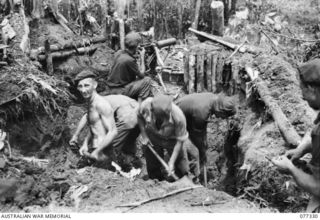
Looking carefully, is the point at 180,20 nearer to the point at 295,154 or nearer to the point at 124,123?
the point at 124,123

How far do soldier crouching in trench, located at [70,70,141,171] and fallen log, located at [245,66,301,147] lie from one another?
Answer: 1924 millimetres

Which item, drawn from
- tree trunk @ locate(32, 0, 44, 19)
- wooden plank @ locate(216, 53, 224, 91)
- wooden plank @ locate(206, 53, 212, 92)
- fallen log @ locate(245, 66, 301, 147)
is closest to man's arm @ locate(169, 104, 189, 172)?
fallen log @ locate(245, 66, 301, 147)

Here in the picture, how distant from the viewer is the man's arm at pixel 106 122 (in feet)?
19.1

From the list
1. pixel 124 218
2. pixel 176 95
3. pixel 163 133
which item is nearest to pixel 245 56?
pixel 176 95

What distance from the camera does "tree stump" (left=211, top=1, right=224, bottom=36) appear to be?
10016mm

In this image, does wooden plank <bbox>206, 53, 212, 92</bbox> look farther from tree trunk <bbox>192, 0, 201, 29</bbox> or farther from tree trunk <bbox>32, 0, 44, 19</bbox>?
tree trunk <bbox>32, 0, 44, 19</bbox>

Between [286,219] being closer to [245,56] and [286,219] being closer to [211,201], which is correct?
[211,201]

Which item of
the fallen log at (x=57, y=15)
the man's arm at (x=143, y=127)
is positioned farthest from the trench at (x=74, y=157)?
the fallen log at (x=57, y=15)

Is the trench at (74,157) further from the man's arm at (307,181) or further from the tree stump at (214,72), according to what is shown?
the man's arm at (307,181)

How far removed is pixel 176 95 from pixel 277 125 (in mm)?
3581

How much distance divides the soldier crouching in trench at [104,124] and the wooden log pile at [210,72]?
8.46 feet

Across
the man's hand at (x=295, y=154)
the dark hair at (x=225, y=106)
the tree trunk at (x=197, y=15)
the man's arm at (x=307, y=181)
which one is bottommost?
the dark hair at (x=225, y=106)

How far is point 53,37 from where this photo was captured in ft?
31.1

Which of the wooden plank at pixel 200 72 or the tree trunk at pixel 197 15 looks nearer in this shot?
the wooden plank at pixel 200 72
